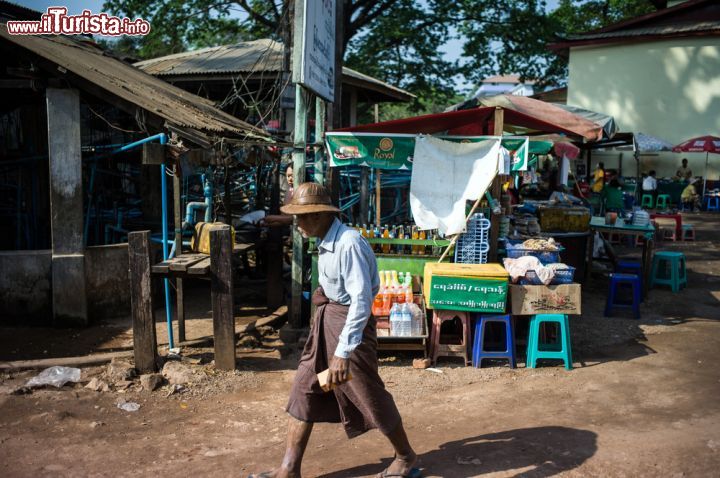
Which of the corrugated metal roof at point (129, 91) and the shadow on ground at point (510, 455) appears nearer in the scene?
the shadow on ground at point (510, 455)

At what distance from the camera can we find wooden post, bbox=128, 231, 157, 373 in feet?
19.6

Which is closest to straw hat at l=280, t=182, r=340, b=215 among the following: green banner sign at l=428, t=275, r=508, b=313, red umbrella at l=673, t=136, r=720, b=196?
green banner sign at l=428, t=275, r=508, b=313

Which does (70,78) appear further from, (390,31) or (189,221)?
(390,31)

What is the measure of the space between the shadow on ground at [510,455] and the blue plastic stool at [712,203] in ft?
64.7

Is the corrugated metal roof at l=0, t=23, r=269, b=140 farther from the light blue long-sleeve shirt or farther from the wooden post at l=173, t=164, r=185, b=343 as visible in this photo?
the light blue long-sleeve shirt

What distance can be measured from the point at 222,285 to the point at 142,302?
791mm

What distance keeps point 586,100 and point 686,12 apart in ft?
15.2

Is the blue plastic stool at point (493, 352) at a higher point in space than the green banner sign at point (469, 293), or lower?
lower

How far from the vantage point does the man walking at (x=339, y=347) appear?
355 centimetres

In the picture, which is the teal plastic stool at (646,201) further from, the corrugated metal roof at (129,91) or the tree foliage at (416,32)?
the corrugated metal roof at (129,91)

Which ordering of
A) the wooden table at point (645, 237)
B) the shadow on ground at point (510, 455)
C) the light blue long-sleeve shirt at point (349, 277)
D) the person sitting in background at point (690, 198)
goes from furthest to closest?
the person sitting in background at point (690, 198)
the wooden table at point (645, 237)
the shadow on ground at point (510, 455)
the light blue long-sleeve shirt at point (349, 277)

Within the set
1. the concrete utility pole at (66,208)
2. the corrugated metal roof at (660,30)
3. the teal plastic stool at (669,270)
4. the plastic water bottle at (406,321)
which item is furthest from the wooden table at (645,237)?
the corrugated metal roof at (660,30)

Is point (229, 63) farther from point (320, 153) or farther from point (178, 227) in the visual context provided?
point (178, 227)

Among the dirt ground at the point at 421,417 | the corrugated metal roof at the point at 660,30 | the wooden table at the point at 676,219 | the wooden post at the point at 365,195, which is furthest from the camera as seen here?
the corrugated metal roof at the point at 660,30
